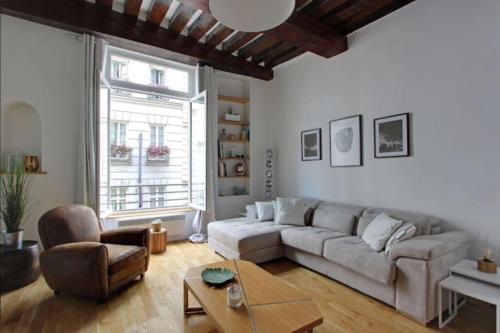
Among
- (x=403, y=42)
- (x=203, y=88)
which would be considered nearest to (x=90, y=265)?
(x=203, y=88)

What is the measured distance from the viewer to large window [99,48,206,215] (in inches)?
151

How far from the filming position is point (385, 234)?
2.48 meters

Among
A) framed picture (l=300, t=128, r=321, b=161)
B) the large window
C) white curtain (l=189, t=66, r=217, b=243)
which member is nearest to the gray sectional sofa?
white curtain (l=189, t=66, r=217, b=243)

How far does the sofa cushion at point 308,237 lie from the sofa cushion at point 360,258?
95mm

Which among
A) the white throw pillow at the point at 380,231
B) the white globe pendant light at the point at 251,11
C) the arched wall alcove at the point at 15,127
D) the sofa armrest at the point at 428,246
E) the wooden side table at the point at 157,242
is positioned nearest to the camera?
the arched wall alcove at the point at 15,127

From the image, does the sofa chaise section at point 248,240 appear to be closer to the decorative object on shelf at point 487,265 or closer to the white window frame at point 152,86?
the decorative object on shelf at point 487,265

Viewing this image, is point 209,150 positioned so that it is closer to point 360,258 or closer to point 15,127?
point 360,258

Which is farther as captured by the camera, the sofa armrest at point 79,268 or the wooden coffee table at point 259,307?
the sofa armrest at point 79,268

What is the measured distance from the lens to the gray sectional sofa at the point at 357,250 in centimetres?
206

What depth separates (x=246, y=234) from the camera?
10.2ft

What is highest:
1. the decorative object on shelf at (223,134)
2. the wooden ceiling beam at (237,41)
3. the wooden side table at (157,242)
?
the wooden ceiling beam at (237,41)

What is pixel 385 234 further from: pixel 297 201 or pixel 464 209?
pixel 297 201

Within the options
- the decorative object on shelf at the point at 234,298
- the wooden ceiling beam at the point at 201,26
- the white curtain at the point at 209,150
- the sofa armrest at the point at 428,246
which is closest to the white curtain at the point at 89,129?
the wooden ceiling beam at the point at 201,26

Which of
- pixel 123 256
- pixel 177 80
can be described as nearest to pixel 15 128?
pixel 123 256
